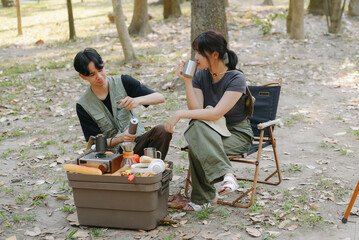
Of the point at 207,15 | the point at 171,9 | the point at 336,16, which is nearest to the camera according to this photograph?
the point at 207,15

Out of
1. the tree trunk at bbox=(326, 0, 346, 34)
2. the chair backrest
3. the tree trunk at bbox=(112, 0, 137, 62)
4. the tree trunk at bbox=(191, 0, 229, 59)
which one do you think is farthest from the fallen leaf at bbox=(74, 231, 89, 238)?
the tree trunk at bbox=(326, 0, 346, 34)

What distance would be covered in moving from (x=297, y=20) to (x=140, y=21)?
4602mm

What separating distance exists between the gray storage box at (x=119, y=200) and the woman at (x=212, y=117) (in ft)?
1.16

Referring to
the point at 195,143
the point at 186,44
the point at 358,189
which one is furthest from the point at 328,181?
the point at 186,44

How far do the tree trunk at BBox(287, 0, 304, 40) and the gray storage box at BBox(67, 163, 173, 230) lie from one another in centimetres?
803

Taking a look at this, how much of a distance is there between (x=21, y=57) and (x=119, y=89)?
8.36 m

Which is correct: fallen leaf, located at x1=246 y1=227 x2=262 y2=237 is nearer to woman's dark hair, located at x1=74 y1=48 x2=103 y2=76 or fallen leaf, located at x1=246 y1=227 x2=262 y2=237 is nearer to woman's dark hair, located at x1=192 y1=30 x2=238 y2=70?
woman's dark hair, located at x1=192 y1=30 x2=238 y2=70

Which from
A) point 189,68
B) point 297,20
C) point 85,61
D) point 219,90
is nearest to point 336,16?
point 297,20

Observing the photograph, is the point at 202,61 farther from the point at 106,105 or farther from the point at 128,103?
the point at 106,105

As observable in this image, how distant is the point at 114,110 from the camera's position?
13.2 ft

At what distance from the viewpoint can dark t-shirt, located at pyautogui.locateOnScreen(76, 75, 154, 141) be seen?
4.05 meters

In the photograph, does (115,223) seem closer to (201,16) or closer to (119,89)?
(119,89)

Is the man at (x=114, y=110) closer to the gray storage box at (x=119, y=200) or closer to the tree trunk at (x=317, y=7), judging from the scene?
the gray storage box at (x=119, y=200)

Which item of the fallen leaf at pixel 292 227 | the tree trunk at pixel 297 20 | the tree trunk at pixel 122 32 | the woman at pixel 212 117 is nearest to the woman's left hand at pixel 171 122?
the woman at pixel 212 117
